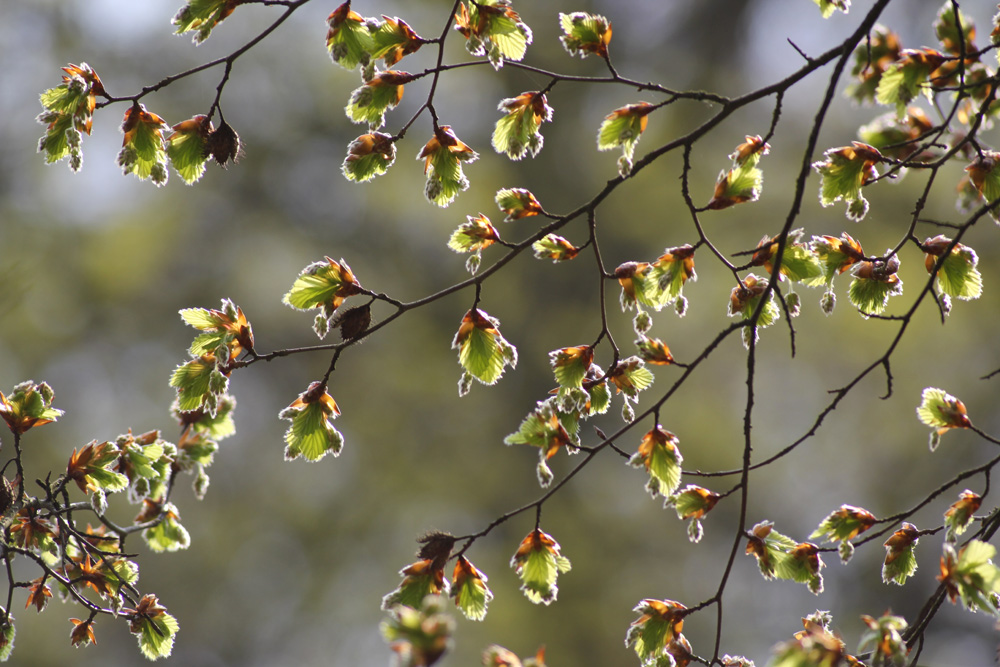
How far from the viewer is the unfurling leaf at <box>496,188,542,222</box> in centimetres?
164

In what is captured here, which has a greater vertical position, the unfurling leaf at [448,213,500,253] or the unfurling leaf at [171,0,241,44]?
the unfurling leaf at [171,0,241,44]

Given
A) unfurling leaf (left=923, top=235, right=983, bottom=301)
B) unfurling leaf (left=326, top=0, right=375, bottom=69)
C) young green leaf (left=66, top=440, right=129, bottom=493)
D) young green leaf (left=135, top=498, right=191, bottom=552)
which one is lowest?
young green leaf (left=135, top=498, right=191, bottom=552)

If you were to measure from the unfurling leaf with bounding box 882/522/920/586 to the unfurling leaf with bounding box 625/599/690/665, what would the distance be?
1.45 feet

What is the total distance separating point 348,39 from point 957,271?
50.4 inches

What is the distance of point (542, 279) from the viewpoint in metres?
8.79

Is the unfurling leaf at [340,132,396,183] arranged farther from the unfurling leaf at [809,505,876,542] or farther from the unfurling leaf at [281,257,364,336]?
the unfurling leaf at [809,505,876,542]

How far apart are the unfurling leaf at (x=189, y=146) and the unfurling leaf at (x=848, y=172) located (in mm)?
1170

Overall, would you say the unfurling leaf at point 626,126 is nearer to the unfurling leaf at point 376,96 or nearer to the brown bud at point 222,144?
the unfurling leaf at point 376,96

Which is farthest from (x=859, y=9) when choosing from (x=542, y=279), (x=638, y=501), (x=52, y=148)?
(x=52, y=148)

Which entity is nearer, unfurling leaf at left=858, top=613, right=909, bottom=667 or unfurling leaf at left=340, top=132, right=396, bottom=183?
unfurling leaf at left=858, top=613, right=909, bottom=667

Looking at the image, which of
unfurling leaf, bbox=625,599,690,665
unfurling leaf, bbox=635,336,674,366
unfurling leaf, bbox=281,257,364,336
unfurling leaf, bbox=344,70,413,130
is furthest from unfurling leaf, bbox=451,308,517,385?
unfurling leaf, bbox=625,599,690,665

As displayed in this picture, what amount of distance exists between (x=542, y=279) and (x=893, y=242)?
3364mm

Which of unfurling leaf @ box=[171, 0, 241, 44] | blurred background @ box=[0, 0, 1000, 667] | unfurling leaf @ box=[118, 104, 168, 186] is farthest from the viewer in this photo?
blurred background @ box=[0, 0, 1000, 667]

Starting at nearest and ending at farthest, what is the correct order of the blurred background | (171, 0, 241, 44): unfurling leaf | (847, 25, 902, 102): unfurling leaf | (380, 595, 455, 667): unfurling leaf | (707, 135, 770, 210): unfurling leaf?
(380, 595, 455, 667): unfurling leaf, (171, 0, 241, 44): unfurling leaf, (707, 135, 770, 210): unfurling leaf, (847, 25, 902, 102): unfurling leaf, the blurred background
